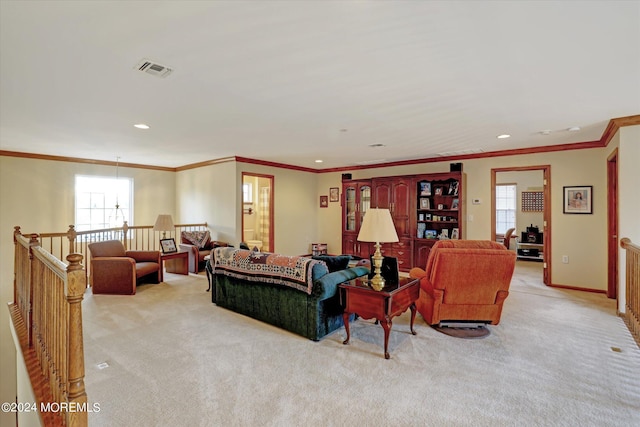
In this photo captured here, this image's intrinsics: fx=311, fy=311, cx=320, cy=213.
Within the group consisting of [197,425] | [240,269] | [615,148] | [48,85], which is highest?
[48,85]

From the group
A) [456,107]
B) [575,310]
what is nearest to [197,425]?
[456,107]

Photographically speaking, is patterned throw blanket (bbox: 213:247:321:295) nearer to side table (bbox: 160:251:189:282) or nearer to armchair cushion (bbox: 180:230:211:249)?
side table (bbox: 160:251:189:282)

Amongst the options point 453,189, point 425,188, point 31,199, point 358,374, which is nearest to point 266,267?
point 358,374

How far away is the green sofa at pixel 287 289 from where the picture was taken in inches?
120

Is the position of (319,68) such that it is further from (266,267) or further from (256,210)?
(256,210)

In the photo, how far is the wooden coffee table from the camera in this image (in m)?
2.71

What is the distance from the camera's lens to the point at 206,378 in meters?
2.42

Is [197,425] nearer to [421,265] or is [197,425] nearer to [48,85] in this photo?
[48,85]

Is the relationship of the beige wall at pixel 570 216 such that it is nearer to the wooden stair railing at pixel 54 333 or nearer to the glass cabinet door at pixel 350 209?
the glass cabinet door at pixel 350 209

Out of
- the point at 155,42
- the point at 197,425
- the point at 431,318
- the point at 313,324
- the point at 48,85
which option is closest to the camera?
the point at 197,425

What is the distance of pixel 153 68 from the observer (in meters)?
2.48

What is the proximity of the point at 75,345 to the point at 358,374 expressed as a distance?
1.88 meters

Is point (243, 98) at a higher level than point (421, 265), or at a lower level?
higher

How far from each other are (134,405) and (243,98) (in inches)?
107
